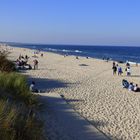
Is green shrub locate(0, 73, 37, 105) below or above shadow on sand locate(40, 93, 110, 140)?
above

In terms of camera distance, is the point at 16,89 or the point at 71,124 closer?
the point at 71,124

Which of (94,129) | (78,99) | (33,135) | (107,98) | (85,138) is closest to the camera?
(33,135)

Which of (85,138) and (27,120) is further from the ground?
(27,120)

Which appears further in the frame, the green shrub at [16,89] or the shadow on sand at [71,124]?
the green shrub at [16,89]

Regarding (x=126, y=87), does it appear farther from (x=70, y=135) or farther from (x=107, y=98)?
(x=70, y=135)

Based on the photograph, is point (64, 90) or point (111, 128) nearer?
point (111, 128)

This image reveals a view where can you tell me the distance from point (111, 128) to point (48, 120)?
6.65 ft

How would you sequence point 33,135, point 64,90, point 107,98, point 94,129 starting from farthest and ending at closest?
point 64,90 → point 107,98 → point 94,129 → point 33,135

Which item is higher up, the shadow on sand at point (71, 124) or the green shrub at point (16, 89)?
the green shrub at point (16, 89)

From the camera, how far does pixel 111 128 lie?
11.2 meters

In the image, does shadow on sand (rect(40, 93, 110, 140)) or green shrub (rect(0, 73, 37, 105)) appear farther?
green shrub (rect(0, 73, 37, 105))

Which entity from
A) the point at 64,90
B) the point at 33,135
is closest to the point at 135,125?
the point at 33,135

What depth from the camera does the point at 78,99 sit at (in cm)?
1655

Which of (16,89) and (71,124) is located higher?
(16,89)
